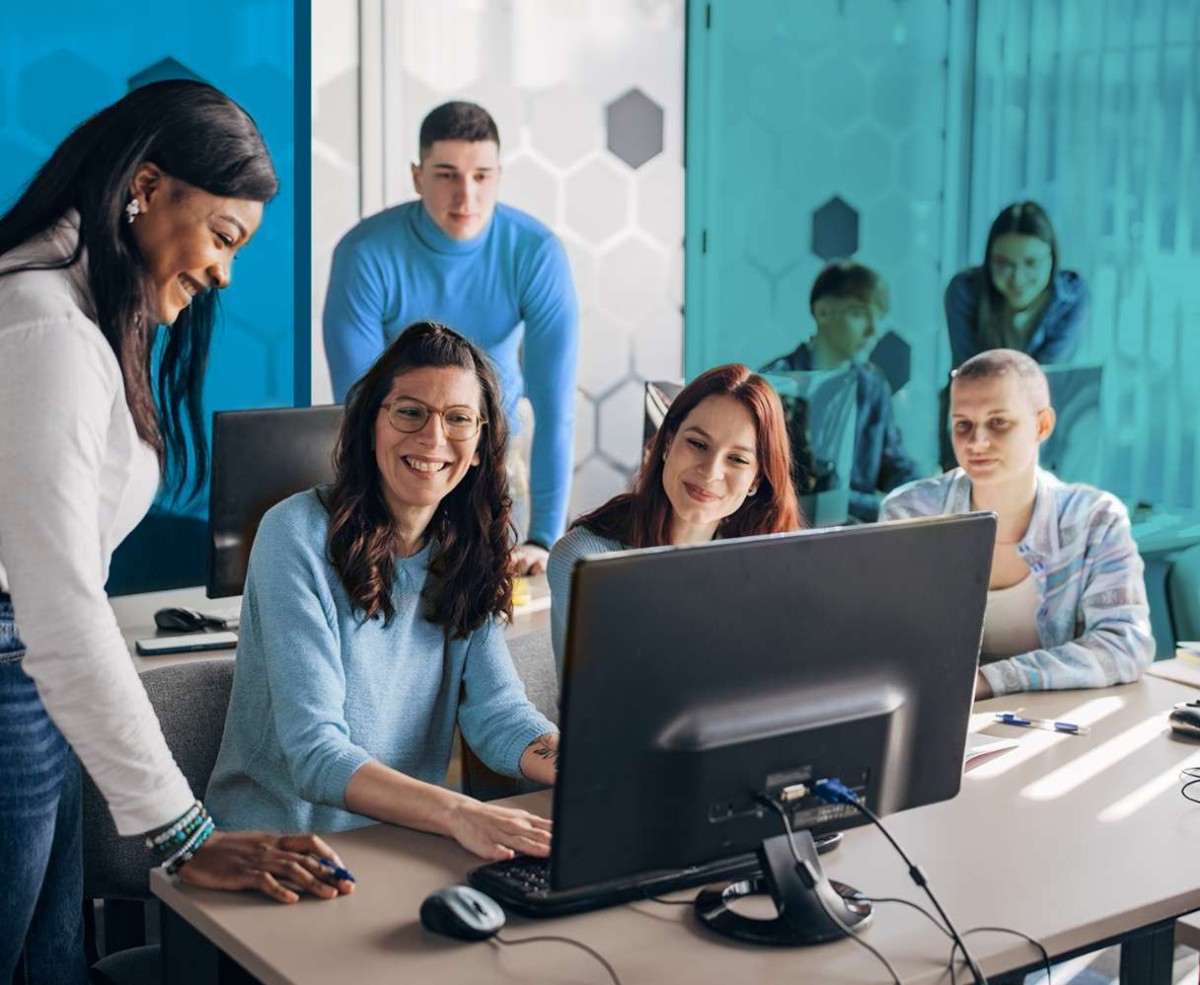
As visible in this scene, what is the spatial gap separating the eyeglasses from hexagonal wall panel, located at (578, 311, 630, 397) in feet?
7.08

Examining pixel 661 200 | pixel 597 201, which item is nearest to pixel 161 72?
pixel 597 201

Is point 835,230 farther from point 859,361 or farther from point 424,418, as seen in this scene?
point 424,418

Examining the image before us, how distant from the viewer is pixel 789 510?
2.36 m

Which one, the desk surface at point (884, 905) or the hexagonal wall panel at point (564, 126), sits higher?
the hexagonal wall panel at point (564, 126)

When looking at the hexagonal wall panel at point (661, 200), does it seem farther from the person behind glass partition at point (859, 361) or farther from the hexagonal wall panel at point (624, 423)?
the person behind glass partition at point (859, 361)

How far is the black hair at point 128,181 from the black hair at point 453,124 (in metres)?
2.28

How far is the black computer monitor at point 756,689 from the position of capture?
129 centimetres

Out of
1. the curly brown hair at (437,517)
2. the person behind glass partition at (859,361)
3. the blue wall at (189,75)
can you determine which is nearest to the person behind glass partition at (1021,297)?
the person behind glass partition at (859,361)

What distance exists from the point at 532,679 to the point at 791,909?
1159 mm

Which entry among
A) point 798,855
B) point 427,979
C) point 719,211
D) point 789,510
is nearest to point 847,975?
point 798,855

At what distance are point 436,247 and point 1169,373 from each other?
6.93 ft

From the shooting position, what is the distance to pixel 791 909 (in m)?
1.41

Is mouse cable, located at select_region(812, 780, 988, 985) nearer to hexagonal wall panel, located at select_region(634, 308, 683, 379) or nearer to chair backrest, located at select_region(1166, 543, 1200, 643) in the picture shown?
chair backrest, located at select_region(1166, 543, 1200, 643)

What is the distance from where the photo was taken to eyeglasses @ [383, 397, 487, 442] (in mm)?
1957
